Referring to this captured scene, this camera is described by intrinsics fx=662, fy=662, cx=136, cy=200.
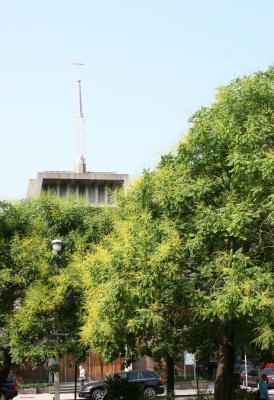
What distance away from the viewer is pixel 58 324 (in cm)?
2305

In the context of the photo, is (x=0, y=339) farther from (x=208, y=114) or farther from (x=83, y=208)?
(x=208, y=114)

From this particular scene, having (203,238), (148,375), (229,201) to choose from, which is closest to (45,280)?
(203,238)

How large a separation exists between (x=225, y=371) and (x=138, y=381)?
1497 cm

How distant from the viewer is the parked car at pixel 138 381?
35.0 m

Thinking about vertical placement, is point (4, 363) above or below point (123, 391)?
above

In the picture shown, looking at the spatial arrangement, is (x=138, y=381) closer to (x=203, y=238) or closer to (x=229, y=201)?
(x=203, y=238)

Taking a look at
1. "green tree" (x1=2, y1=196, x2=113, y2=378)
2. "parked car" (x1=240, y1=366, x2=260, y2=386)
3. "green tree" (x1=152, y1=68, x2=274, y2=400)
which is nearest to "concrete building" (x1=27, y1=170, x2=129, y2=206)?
"parked car" (x1=240, y1=366, x2=260, y2=386)

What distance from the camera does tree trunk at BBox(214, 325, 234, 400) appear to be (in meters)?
21.0

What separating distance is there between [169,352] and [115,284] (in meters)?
6.11

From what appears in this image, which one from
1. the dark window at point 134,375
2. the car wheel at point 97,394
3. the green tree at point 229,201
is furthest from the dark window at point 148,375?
the green tree at point 229,201

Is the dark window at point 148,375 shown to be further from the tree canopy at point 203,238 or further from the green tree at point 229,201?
the green tree at point 229,201

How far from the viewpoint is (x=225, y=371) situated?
69.6 feet

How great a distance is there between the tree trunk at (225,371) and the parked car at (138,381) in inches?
548

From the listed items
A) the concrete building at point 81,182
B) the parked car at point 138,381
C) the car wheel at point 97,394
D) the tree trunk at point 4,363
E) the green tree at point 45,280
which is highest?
the concrete building at point 81,182
